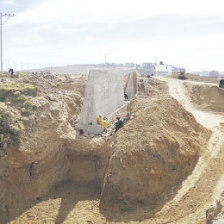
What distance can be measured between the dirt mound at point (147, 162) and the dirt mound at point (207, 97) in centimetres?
1339

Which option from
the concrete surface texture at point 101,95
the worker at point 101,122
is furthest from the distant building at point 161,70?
the worker at point 101,122

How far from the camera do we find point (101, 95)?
1723cm

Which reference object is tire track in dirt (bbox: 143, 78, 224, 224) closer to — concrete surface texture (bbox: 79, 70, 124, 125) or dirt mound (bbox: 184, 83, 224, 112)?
concrete surface texture (bbox: 79, 70, 124, 125)

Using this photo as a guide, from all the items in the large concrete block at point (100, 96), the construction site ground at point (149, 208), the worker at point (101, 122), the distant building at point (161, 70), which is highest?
the distant building at point (161, 70)

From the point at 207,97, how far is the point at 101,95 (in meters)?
18.1

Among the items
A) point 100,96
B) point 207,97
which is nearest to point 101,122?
point 100,96

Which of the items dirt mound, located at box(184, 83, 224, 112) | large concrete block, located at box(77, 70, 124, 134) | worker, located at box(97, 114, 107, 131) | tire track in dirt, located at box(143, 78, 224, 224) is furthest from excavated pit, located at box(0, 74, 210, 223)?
dirt mound, located at box(184, 83, 224, 112)

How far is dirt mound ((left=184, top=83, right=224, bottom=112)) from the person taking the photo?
28.9 m

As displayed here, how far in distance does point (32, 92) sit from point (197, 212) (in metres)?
11.3

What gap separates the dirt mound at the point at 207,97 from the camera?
28.9 meters

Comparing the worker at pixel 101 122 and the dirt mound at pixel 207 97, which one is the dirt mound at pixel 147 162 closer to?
the worker at pixel 101 122

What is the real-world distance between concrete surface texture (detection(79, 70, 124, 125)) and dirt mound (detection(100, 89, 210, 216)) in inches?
83.1

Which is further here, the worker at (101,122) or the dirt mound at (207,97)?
the dirt mound at (207,97)

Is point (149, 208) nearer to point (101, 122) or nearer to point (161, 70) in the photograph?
point (101, 122)
